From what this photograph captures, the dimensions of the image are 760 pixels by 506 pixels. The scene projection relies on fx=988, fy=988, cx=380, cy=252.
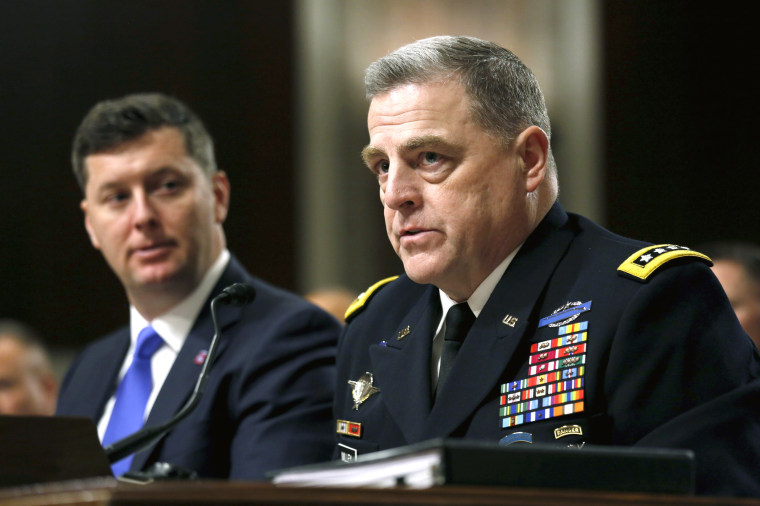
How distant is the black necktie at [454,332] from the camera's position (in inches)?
76.1

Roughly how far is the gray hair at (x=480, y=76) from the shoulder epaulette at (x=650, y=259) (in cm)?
32

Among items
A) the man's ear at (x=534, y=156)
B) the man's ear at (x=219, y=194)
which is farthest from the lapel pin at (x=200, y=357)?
the man's ear at (x=534, y=156)

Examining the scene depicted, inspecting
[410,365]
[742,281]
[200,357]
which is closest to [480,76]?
[410,365]

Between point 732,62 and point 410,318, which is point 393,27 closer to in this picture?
point 732,62

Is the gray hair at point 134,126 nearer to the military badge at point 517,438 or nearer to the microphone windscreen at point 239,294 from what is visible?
the microphone windscreen at point 239,294

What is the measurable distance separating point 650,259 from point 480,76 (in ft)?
1.62

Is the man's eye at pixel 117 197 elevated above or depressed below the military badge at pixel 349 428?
above

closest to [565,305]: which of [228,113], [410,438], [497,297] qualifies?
[497,297]

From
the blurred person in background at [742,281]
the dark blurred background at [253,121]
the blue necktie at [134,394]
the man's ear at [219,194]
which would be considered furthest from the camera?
the dark blurred background at [253,121]

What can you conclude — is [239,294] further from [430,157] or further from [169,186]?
[169,186]

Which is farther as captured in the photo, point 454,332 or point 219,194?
point 219,194

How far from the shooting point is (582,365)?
1.72 metres

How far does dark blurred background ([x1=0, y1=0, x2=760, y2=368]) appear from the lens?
5465 millimetres

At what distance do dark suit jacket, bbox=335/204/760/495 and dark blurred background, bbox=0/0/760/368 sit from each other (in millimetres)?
3784
